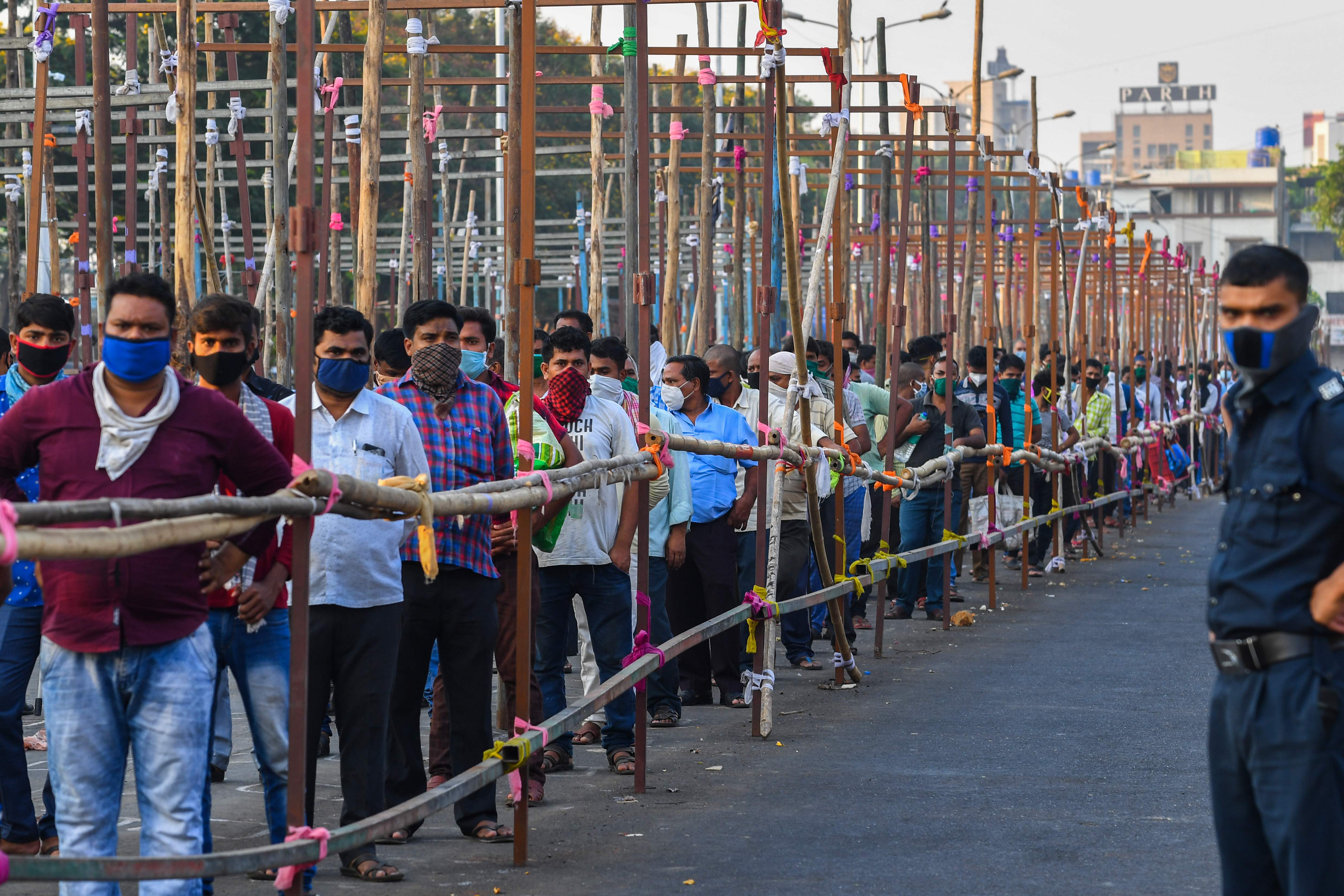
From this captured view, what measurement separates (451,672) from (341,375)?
1.24 metres

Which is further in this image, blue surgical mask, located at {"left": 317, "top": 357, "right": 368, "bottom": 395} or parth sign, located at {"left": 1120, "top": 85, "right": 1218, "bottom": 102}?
parth sign, located at {"left": 1120, "top": 85, "right": 1218, "bottom": 102}

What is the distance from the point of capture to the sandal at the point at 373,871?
19.1 feet

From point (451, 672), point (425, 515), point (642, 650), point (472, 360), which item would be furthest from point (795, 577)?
point (425, 515)

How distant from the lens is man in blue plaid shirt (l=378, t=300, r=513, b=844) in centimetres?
641

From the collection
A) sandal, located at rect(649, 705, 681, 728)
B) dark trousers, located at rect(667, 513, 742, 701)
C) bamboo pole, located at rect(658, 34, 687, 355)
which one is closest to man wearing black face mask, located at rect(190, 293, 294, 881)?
sandal, located at rect(649, 705, 681, 728)

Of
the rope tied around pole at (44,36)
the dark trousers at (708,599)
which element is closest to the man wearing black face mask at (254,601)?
the dark trousers at (708,599)

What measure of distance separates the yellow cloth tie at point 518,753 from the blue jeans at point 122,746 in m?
1.56

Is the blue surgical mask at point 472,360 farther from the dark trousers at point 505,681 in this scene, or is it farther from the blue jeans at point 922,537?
the blue jeans at point 922,537

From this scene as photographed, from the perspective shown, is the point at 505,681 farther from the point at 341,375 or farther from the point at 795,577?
the point at 795,577

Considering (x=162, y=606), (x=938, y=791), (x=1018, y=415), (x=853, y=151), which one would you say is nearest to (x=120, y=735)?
(x=162, y=606)

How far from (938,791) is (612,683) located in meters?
1.52

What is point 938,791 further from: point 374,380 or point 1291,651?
point 374,380

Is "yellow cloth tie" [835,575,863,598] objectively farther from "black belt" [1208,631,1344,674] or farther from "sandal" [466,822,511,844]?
"black belt" [1208,631,1344,674]

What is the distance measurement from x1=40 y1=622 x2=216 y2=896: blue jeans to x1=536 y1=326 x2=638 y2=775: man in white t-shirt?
3.11 meters
